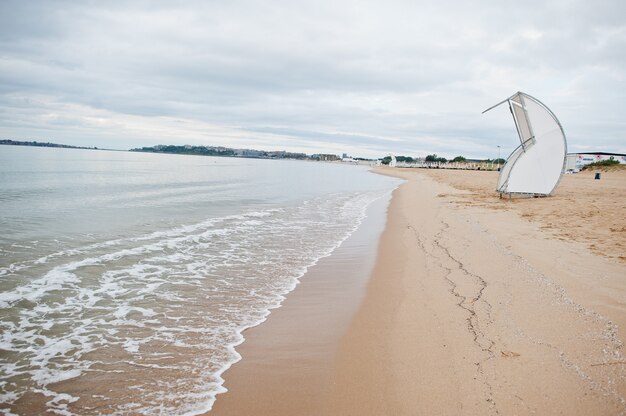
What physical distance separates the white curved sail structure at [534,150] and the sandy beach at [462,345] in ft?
39.5

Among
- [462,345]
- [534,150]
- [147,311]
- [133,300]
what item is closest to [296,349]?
[462,345]

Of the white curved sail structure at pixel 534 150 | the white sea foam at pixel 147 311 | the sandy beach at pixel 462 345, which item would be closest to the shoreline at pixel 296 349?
the sandy beach at pixel 462 345

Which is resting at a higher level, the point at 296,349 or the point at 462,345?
the point at 462,345

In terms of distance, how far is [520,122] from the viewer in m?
19.7

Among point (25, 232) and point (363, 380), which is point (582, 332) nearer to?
point (363, 380)

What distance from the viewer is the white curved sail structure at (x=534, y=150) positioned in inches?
754

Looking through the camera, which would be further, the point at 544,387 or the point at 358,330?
the point at 358,330

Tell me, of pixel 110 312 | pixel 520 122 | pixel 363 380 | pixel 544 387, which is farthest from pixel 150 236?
pixel 520 122

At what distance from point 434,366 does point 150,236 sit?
10.6m

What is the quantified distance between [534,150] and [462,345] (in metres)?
18.7

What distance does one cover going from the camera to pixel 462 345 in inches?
181

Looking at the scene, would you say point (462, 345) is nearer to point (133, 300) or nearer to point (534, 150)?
point (133, 300)

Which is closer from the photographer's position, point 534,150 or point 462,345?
point 462,345

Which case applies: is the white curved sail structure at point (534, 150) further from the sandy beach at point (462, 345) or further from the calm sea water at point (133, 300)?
the sandy beach at point (462, 345)
